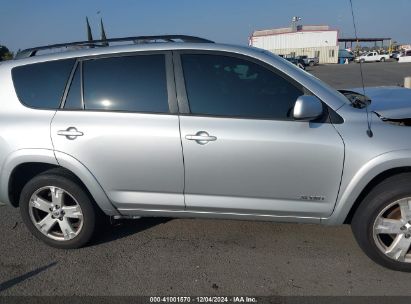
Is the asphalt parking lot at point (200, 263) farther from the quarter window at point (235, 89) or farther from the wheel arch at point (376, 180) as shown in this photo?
the quarter window at point (235, 89)

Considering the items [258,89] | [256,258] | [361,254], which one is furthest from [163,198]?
[361,254]

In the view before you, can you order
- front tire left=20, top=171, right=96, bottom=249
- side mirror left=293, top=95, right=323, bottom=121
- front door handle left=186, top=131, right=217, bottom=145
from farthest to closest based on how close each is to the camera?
front tire left=20, top=171, right=96, bottom=249 → front door handle left=186, top=131, right=217, bottom=145 → side mirror left=293, top=95, right=323, bottom=121

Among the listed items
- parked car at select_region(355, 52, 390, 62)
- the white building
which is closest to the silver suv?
parked car at select_region(355, 52, 390, 62)

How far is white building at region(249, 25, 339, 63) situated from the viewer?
211ft

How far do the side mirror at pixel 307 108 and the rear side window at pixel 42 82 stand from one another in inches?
76.3

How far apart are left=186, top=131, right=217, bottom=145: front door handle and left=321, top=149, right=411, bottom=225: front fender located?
3.55ft

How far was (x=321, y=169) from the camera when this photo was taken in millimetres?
2734

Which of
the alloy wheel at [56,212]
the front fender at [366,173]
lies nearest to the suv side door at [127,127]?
the alloy wheel at [56,212]

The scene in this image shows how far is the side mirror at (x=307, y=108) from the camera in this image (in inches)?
101

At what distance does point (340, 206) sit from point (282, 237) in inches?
30.5

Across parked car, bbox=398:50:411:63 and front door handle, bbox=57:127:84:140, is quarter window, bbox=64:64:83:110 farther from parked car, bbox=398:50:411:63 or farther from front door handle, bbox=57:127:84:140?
parked car, bbox=398:50:411:63

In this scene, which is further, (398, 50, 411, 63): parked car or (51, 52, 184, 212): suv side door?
(398, 50, 411, 63): parked car

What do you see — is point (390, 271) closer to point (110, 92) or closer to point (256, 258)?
point (256, 258)

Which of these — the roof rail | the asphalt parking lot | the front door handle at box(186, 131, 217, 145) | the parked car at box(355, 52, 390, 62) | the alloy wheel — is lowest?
the parked car at box(355, 52, 390, 62)
